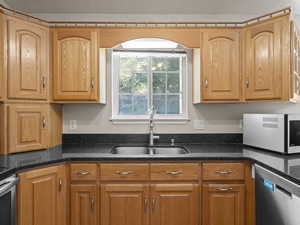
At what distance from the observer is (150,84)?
114 inches

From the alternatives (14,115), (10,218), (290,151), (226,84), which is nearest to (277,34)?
(226,84)

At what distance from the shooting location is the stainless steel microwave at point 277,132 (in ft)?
6.87

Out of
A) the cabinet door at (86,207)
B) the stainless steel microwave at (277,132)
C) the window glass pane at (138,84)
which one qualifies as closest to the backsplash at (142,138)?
A: the stainless steel microwave at (277,132)

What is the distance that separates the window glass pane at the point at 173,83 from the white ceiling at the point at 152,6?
701 mm

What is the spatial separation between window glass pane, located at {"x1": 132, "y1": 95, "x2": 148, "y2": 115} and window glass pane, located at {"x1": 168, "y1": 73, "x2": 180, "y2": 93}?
0.31 meters

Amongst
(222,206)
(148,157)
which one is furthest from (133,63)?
(222,206)

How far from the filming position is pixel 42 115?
90.6 inches

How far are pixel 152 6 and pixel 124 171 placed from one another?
181cm

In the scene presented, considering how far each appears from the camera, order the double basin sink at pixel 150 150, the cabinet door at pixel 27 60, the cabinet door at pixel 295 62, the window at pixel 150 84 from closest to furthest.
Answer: the cabinet door at pixel 27 60
the cabinet door at pixel 295 62
the double basin sink at pixel 150 150
the window at pixel 150 84

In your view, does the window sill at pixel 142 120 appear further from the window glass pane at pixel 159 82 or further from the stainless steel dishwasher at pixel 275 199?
the stainless steel dishwasher at pixel 275 199

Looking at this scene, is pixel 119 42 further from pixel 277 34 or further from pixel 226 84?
pixel 277 34

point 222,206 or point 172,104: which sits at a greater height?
point 172,104

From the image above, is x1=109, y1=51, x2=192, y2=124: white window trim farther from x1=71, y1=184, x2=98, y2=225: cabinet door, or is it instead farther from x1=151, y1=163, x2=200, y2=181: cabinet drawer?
x1=71, y1=184, x2=98, y2=225: cabinet door

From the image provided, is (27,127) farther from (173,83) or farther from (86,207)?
(173,83)
